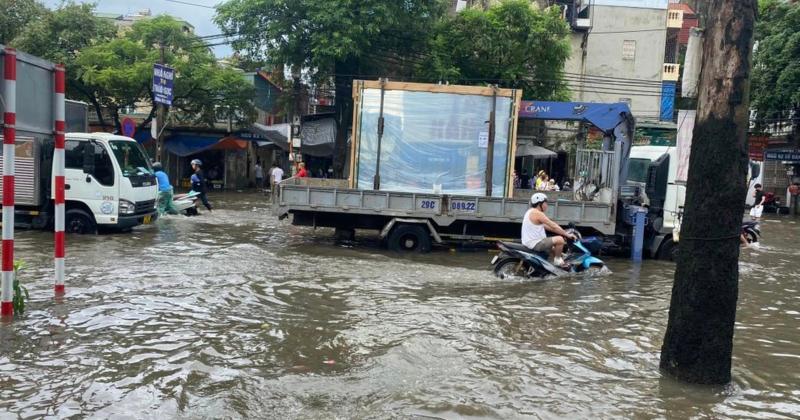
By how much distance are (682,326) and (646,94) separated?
34.2 m

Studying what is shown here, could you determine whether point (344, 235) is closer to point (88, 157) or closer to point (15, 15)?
point (88, 157)

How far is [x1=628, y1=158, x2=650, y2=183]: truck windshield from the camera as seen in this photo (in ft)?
43.3

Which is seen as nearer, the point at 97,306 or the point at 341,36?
the point at 97,306

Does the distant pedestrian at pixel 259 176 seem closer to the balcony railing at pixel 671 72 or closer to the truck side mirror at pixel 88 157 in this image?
the truck side mirror at pixel 88 157

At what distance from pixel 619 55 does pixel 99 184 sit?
30836mm

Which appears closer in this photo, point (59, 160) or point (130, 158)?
point (59, 160)

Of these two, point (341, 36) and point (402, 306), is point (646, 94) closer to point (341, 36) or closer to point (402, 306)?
point (341, 36)

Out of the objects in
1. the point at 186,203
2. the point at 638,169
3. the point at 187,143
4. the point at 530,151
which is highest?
the point at 530,151

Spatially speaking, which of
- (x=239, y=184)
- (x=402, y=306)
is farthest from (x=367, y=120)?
(x=239, y=184)

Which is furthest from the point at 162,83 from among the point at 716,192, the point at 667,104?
the point at 667,104

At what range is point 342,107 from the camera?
84.0 feet

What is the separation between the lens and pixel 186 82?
87.3ft

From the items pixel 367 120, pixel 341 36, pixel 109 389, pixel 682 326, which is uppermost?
pixel 341 36

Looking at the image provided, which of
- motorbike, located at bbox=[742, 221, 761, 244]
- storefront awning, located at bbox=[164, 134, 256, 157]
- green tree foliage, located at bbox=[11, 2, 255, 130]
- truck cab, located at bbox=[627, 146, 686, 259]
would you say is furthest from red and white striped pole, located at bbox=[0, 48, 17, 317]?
storefront awning, located at bbox=[164, 134, 256, 157]
